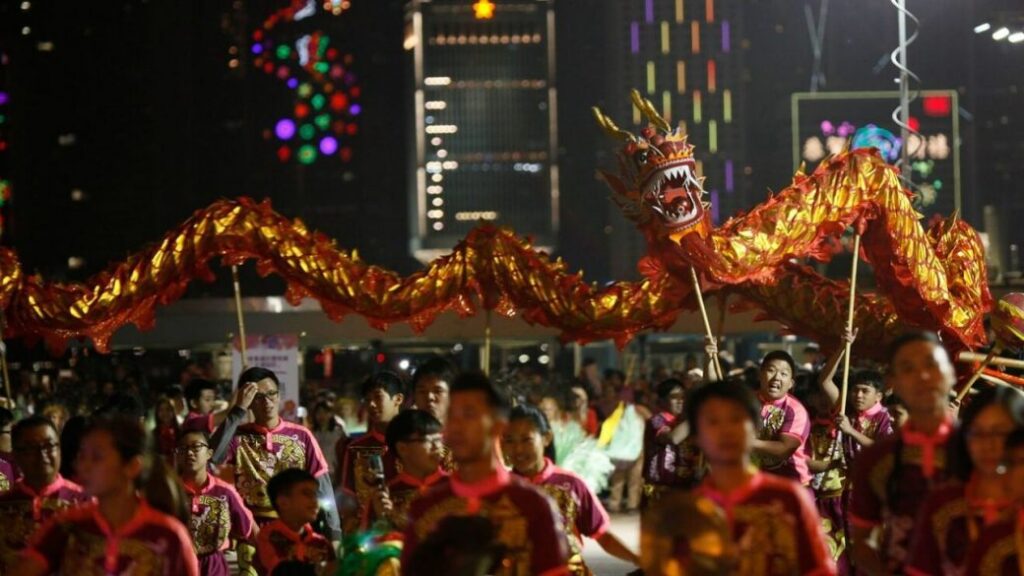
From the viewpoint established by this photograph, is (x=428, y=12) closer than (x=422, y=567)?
No

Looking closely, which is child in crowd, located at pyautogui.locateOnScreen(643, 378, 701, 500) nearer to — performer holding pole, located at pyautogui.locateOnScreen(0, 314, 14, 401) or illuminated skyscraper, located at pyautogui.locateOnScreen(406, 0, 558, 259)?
performer holding pole, located at pyautogui.locateOnScreen(0, 314, 14, 401)

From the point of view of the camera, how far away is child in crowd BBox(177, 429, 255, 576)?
29.3 ft

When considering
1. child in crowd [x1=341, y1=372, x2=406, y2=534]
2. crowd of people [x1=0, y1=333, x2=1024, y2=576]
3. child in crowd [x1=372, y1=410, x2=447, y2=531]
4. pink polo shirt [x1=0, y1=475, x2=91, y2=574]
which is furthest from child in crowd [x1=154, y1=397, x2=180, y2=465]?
child in crowd [x1=372, y1=410, x2=447, y2=531]

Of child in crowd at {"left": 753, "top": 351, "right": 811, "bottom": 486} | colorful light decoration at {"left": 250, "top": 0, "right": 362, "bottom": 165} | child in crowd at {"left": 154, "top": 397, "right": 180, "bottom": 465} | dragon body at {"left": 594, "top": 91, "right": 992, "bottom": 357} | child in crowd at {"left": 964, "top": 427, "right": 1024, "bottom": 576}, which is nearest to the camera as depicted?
child in crowd at {"left": 964, "top": 427, "right": 1024, "bottom": 576}

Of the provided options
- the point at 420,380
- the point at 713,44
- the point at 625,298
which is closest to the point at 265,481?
the point at 420,380

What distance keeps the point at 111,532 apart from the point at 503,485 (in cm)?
128

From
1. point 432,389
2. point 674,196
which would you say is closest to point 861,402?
point 674,196

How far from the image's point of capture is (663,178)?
10.1 meters

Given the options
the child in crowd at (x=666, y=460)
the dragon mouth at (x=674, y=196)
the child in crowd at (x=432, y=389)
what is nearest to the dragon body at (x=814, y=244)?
the dragon mouth at (x=674, y=196)

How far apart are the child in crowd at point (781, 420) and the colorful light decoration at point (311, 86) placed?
71.6 metres

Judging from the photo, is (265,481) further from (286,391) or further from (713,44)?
(713,44)

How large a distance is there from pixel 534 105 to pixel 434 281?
114 metres

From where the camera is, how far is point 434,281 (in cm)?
1060

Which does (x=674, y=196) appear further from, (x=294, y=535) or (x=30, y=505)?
(x=30, y=505)
